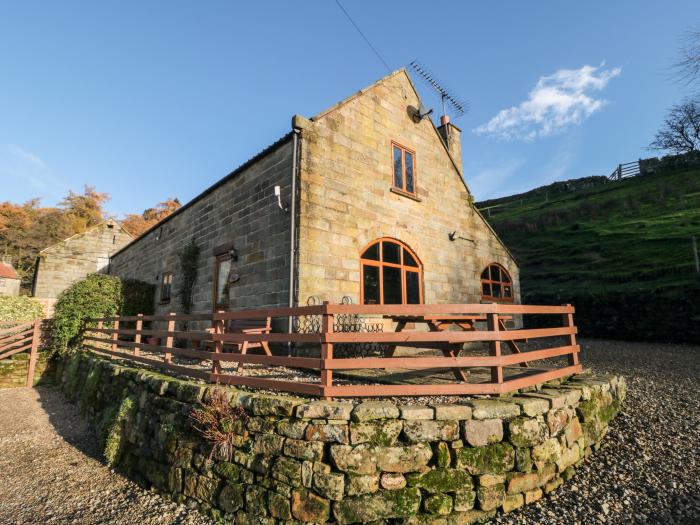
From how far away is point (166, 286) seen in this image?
12.9 meters

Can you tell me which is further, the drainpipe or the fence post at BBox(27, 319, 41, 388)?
the fence post at BBox(27, 319, 41, 388)

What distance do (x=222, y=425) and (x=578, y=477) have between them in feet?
13.6

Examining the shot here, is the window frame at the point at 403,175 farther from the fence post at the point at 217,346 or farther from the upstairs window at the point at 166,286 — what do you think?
the upstairs window at the point at 166,286

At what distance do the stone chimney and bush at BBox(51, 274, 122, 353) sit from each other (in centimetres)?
1260

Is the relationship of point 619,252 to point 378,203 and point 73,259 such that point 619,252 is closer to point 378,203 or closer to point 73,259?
point 378,203

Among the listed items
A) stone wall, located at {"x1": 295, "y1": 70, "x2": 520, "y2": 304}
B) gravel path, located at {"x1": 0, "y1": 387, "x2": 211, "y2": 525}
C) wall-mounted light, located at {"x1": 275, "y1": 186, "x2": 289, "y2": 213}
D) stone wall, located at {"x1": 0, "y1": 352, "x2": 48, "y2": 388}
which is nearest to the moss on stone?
gravel path, located at {"x1": 0, "y1": 387, "x2": 211, "y2": 525}

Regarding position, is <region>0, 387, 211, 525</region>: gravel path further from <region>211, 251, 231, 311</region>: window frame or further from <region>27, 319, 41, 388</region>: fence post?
<region>211, 251, 231, 311</region>: window frame

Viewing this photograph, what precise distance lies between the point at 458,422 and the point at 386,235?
6082mm

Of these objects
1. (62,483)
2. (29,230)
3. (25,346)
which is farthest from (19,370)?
(29,230)

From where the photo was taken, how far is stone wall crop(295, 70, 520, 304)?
7844 mm

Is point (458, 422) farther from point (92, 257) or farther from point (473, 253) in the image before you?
point (92, 257)

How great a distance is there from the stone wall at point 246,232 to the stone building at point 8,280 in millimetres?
30364

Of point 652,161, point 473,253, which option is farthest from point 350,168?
point 652,161

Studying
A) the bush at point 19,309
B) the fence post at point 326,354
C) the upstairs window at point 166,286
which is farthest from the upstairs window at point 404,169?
the bush at point 19,309
